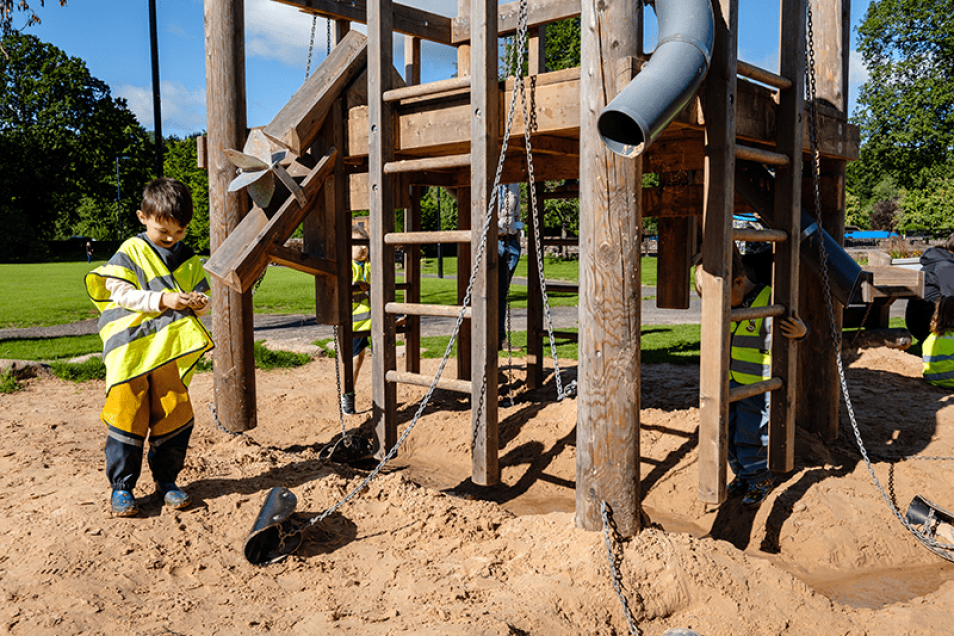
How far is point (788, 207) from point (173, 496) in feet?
12.8

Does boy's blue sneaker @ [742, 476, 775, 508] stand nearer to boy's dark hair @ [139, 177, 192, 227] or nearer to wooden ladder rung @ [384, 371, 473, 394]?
wooden ladder rung @ [384, 371, 473, 394]

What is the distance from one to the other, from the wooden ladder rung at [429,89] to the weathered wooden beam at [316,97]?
0.57 metres

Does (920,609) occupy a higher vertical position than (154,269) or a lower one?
lower

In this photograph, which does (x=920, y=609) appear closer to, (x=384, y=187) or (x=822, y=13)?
(x=384, y=187)

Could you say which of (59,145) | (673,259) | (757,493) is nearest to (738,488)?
(757,493)

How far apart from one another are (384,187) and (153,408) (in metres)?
2.02

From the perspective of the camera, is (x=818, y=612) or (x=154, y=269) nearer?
(x=818, y=612)

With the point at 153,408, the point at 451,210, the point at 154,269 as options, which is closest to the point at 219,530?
the point at 153,408

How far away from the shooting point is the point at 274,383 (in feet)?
27.6

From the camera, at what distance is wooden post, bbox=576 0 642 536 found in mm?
3455

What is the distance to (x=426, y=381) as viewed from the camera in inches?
187

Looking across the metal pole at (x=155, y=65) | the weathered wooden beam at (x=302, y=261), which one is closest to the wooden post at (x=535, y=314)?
the weathered wooden beam at (x=302, y=261)

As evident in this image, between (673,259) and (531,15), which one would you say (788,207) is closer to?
(673,259)

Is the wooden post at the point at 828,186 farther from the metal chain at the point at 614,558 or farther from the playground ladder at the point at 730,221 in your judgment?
the metal chain at the point at 614,558
